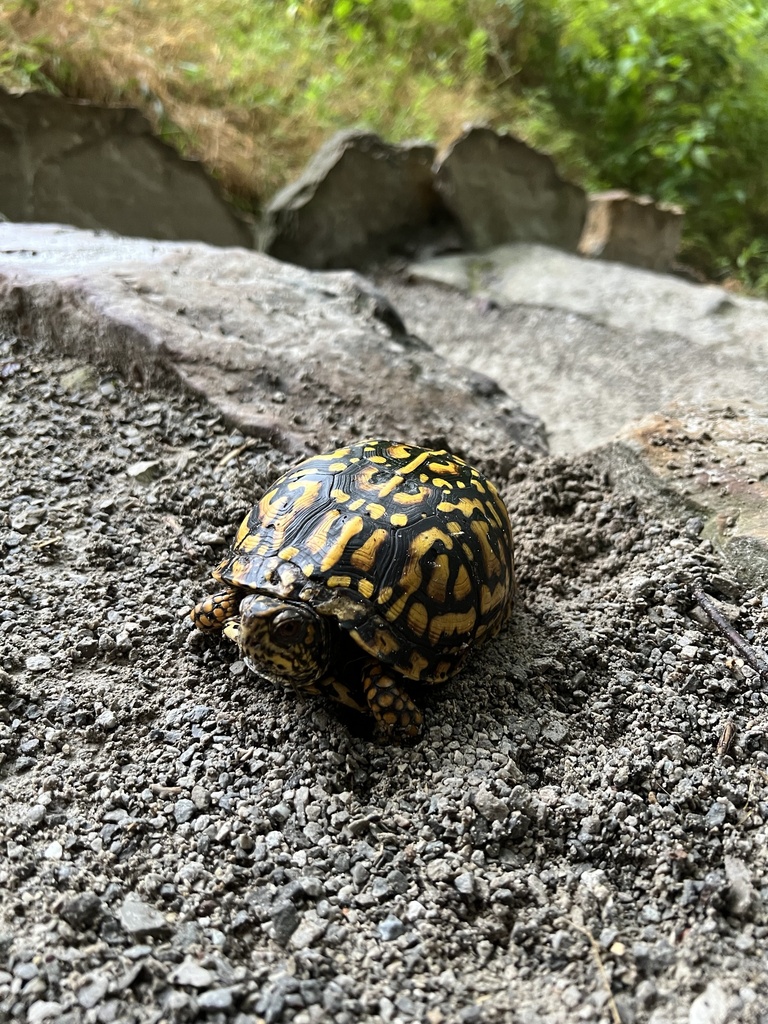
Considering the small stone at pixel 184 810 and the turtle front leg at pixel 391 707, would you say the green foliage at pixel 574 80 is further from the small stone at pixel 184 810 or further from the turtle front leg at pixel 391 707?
the small stone at pixel 184 810

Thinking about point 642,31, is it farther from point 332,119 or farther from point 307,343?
point 307,343

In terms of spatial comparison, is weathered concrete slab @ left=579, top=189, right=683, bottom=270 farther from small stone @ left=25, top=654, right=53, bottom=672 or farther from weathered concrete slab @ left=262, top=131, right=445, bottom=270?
small stone @ left=25, top=654, right=53, bottom=672

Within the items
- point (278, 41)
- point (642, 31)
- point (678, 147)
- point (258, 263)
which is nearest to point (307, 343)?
point (258, 263)

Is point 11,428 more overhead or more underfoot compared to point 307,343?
more underfoot

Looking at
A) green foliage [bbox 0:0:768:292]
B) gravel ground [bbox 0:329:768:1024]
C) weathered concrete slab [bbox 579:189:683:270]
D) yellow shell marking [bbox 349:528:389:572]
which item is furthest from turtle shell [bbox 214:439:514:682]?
green foliage [bbox 0:0:768:292]

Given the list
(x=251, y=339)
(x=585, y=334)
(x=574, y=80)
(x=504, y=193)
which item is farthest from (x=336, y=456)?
(x=574, y=80)
